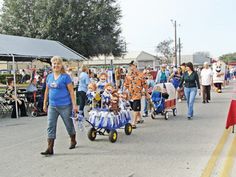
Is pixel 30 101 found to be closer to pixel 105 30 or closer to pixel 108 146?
pixel 108 146

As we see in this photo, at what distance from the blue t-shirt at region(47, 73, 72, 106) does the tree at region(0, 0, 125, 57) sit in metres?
31.5

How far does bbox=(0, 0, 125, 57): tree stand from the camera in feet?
128

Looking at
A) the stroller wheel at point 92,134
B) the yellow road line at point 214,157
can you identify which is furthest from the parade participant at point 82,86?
the yellow road line at point 214,157

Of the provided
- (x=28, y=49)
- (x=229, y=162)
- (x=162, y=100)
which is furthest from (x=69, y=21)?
(x=229, y=162)

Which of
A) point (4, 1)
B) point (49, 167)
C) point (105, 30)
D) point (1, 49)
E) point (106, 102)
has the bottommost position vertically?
point (49, 167)

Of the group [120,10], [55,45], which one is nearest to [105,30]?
[120,10]

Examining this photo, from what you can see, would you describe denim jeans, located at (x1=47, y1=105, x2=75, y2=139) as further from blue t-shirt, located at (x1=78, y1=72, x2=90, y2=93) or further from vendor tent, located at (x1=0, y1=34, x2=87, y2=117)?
vendor tent, located at (x1=0, y1=34, x2=87, y2=117)

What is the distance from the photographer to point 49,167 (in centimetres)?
631

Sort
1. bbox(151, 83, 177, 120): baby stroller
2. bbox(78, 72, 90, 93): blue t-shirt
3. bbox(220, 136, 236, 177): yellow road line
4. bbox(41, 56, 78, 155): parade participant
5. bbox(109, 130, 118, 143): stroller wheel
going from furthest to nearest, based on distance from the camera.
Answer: bbox(78, 72, 90, 93): blue t-shirt
bbox(151, 83, 177, 120): baby stroller
bbox(109, 130, 118, 143): stroller wheel
bbox(41, 56, 78, 155): parade participant
bbox(220, 136, 236, 177): yellow road line

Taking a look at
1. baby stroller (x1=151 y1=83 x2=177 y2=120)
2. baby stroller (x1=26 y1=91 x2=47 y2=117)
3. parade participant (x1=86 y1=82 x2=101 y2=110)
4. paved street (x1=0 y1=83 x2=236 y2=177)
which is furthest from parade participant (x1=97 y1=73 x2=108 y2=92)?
baby stroller (x1=26 y1=91 x2=47 y2=117)

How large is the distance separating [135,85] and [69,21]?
3017 cm

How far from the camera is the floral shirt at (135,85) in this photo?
10.4m

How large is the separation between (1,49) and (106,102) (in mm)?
7419

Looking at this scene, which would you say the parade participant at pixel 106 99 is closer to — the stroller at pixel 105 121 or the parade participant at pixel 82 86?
the stroller at pixel 105 121
